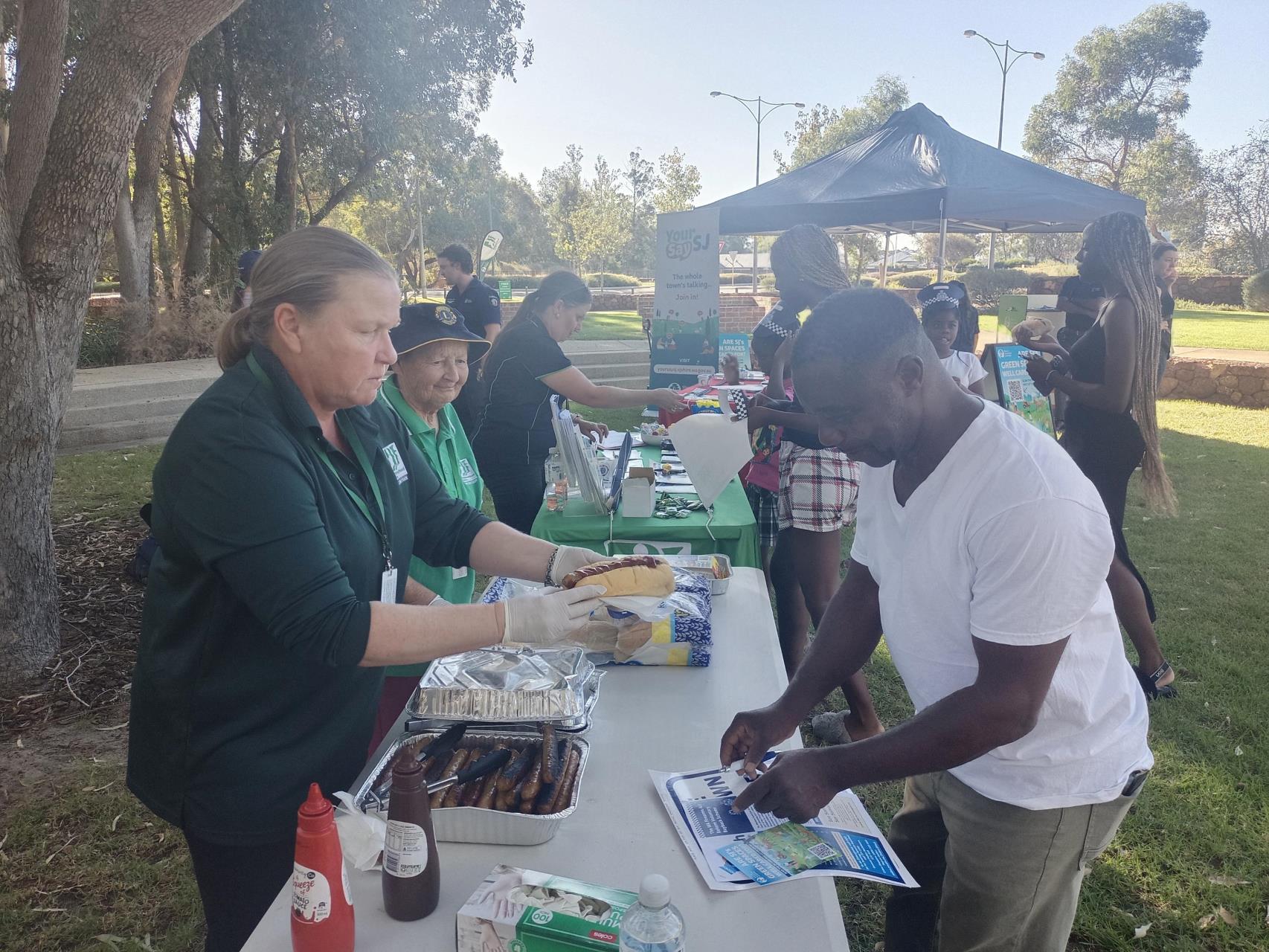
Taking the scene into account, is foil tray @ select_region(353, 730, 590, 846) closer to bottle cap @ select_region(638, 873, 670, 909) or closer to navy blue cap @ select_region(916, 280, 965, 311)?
bottle cap @ select_region(638, 873, 670, 909)

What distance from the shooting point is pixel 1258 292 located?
83.6 ft

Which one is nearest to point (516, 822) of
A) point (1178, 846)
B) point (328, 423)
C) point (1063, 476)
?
point (328, 423)

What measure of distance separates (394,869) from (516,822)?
230 mm

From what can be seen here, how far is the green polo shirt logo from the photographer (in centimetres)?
182

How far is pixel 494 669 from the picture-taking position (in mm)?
1884

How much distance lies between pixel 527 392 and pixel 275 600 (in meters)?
2.81

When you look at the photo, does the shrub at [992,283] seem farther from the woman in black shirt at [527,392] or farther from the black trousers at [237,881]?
the black trousers at [237,881]

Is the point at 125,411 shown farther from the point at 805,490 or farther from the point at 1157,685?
the point at 1157,685

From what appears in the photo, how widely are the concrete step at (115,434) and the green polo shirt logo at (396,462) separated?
8974 mm

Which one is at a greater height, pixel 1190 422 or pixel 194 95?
pixel 194 95

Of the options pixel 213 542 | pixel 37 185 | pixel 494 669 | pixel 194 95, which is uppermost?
pixel 194 95

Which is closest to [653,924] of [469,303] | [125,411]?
[469,303]

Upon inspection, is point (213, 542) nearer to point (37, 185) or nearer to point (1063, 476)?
point (1063, 476)

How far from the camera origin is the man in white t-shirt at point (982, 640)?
126 centimetres
